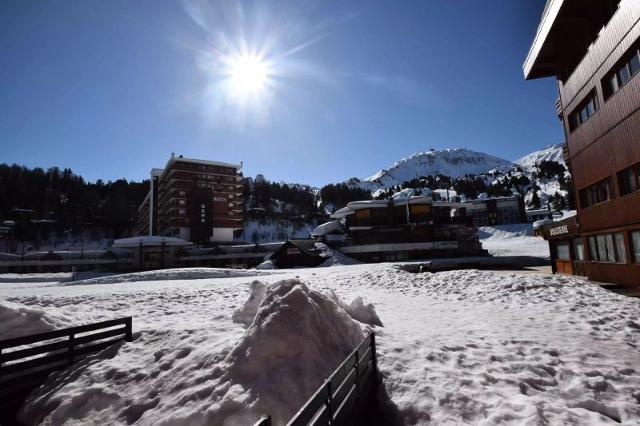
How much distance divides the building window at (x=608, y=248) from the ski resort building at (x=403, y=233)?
3087cm

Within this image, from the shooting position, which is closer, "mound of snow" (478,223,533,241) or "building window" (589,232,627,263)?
"building window" (589,232,627,263)

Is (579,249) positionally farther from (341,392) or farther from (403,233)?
(403,233)

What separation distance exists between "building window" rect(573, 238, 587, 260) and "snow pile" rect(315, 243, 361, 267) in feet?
96.4

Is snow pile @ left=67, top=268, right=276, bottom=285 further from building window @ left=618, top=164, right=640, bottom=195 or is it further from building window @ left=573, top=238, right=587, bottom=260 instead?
building window @ left=618, top=164, right=640, bottom=195

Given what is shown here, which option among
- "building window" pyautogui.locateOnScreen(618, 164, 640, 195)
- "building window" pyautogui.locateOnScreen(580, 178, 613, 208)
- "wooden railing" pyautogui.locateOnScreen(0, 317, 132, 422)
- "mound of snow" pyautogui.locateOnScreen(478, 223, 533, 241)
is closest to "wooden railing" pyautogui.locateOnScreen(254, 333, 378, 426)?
"wooden railing" pyautogui.locateOnScreen(0, 317, 132, 422)

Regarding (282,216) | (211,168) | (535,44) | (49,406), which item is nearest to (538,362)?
(49,406)

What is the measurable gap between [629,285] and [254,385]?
54.9ft

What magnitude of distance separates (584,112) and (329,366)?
2058cm

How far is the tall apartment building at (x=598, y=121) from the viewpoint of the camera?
13.4 m

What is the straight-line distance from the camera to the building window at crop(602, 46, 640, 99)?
A: 13.0m

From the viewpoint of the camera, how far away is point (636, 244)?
13562mm

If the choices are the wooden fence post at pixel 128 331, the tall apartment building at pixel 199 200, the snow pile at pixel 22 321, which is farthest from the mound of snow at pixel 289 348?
the tall apartment building at pixel 199 200

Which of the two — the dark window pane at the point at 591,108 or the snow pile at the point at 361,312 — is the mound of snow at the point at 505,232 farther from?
the snow pile at the point at 361,312

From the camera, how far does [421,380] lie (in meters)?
6.12
